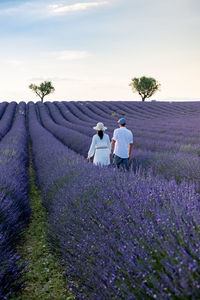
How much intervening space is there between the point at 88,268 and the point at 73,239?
0.48m

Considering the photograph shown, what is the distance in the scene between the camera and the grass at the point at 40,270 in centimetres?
284

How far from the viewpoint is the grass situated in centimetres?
284

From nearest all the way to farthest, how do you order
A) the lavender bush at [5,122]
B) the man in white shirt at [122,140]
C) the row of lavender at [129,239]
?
the row of lavender at [129,239] → the man in white shirt at [122,140] → the lavender bush at [5,122]

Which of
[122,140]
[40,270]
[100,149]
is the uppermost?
[122,140]

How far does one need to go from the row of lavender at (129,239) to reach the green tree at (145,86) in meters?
48.2

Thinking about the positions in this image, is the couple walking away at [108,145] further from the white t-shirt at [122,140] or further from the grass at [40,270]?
the grass at [40,270]

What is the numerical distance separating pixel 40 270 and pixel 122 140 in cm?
307

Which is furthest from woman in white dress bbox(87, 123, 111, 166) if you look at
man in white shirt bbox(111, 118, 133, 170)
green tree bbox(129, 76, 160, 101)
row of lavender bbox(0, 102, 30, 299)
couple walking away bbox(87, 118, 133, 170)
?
green tree bbox(129, 76, 160, 101)

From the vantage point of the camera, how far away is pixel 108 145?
18.6ft

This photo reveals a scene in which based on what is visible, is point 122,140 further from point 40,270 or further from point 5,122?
point 5,122

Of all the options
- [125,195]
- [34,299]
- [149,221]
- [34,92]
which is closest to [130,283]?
[149,221]

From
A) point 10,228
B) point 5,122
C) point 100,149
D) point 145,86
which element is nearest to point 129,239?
point 10,228

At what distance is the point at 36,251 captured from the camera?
12.3 feet

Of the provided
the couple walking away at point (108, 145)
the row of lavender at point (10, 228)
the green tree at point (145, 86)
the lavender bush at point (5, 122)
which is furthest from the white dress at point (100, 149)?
the green tree at point (145, 86)
